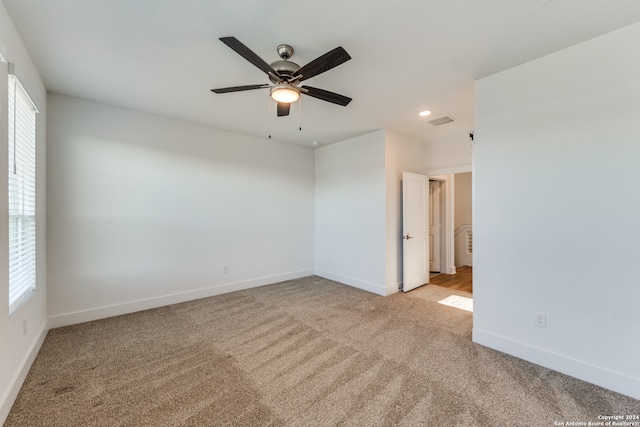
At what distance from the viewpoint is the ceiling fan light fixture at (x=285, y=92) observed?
2.13 metres

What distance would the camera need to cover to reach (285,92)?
7.07 feet

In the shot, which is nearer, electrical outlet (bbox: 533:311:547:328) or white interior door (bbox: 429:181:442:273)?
electrical outlet (bbox: 533:311:547:328)

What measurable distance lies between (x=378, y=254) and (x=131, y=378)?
342 cm

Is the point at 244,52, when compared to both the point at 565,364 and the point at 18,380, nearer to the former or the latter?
the point at 18,380

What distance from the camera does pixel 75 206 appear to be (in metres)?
3.19

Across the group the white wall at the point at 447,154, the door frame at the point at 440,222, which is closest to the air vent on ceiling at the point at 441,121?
the white wall at the point at 447,154

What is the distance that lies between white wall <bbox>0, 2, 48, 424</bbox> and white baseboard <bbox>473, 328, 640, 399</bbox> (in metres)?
3.85


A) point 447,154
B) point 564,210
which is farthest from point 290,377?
point 447,154

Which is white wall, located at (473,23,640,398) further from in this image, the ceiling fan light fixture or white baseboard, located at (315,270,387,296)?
the ceiling fan light fixture

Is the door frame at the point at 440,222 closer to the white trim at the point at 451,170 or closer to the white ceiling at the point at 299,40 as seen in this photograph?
the white trim at the point at 451,170

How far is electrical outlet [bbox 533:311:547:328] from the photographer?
2334 millimetres

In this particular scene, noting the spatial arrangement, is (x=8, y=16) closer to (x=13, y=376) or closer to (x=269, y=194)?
(x=13, y=376)

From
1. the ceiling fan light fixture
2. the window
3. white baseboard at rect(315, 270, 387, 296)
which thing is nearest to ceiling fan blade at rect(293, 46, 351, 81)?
the ceiling fan light fixture

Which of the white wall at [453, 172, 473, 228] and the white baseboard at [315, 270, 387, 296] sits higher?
the white wall at [453, 172, 473, 228]
